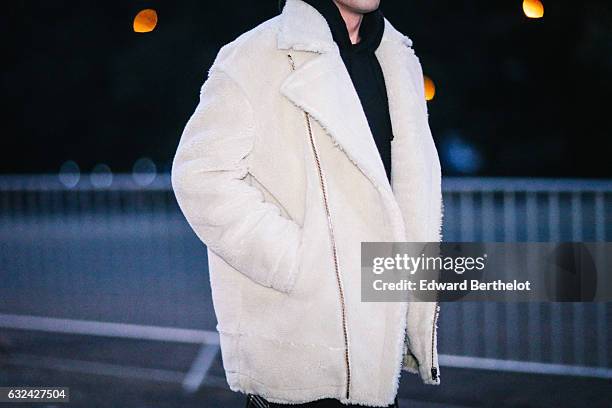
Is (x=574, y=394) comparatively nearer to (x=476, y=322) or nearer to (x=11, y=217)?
(x=476, y=322)

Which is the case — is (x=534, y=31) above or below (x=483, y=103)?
above

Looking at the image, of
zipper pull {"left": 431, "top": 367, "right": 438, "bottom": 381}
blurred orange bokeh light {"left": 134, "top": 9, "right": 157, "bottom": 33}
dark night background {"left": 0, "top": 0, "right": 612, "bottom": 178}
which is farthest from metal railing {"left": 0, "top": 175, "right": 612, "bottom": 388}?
dark night background {"left": 0, "top": 0, "right": 612, "bottom": 178}

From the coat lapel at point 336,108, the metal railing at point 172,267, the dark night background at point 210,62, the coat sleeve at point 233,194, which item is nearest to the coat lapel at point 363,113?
the coat lapel at point 336,108

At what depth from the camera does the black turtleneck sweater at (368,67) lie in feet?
9.55

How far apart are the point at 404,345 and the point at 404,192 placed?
446 millimetres

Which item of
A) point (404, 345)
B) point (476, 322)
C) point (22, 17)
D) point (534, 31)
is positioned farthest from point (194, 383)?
point (22, 17)

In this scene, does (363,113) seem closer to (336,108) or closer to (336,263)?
(336,108)

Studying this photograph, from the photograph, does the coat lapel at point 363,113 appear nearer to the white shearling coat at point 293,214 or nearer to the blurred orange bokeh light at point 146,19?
the white shearling coat at point 293,214

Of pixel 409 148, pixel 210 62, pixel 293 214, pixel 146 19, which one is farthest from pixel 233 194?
pixel 210 62

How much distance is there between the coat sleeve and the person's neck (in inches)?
15.7

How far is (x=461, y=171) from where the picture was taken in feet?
100

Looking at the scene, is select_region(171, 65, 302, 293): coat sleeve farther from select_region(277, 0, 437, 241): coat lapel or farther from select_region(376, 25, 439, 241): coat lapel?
select_region(376, 25, 439, 241): coat lapel

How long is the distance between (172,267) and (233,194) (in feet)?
22.1

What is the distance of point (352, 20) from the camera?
2.96m
